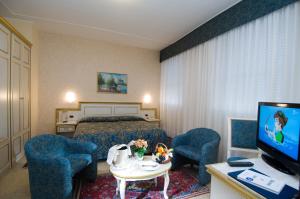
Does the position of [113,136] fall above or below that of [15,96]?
below

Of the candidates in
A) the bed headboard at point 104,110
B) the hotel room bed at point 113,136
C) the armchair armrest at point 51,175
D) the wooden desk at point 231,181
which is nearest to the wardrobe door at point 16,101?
the hotel room bed at point 113,136

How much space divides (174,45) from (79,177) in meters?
3.84

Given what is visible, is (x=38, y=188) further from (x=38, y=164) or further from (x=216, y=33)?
(x=216, y=33)

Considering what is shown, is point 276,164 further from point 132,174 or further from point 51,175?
point 51,175

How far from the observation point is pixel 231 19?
8.82 feet

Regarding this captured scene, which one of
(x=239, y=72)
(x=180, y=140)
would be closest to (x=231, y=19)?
(x=239, y=72)

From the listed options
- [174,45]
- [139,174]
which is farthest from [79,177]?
[174,45]

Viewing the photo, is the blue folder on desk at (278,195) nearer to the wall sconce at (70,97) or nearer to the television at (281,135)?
the television at (281,135)

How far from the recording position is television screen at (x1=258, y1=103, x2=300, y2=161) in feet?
3.94

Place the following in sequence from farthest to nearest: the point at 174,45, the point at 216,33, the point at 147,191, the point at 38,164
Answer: the point at 174,45 → the point at 216,33 → the point at 147,191 → the point at 38,164

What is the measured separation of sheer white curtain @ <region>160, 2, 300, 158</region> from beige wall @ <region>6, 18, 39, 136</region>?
3.57 m

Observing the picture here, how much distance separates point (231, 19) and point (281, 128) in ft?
6.94

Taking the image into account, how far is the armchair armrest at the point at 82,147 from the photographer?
90.5 inches

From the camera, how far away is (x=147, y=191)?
2.17 metres
